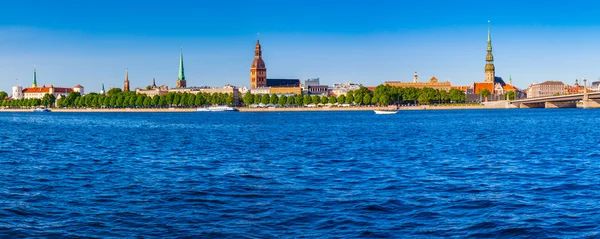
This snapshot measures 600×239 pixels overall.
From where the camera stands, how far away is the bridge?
387 feet

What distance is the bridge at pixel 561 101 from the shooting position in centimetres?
11781

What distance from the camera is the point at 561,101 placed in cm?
13175

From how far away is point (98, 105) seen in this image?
180000 millimetres

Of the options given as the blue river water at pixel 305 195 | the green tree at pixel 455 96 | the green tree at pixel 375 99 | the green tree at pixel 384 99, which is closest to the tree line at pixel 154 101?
the green tree at pixel 375 99

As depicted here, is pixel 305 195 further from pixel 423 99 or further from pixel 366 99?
pixel 423 99

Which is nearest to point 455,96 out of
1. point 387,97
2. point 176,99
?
point 387,97

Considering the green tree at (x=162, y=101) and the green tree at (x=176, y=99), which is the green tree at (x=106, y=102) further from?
the green tree at (x=176, y=99)

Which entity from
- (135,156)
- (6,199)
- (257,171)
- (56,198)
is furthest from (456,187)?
(135,156)

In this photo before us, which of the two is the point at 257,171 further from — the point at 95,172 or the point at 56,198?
the point at 56,198

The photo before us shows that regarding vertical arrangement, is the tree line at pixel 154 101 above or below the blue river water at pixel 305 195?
above

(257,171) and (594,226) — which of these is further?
(257,171)

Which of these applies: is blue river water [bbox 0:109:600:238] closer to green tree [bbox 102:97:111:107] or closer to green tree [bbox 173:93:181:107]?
green tree [bbox 173:93:181:107]

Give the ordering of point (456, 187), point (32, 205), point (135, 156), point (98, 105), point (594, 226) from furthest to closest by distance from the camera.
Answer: point (98, 105)
point (135, 156)
point (456, 187)
point (32, 205)
point (594, 226)

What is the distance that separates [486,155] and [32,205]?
16330 mm
